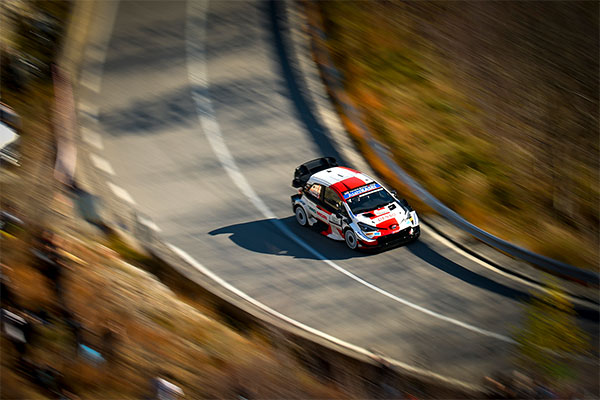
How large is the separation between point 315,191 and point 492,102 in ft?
27.3

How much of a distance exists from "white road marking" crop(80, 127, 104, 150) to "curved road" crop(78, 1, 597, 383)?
58 mm

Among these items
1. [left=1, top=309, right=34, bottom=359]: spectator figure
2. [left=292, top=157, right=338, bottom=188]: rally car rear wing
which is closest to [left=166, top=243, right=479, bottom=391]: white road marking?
[left=292, top=157, right=338, bottom=188]: rally car rear wing

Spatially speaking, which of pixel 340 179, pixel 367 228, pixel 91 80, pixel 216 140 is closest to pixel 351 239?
pixel 367 228

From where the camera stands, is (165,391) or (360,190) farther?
(360,190)

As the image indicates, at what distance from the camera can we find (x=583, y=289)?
14812 mm

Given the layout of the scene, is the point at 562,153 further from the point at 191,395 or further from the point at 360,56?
the point at 191,395

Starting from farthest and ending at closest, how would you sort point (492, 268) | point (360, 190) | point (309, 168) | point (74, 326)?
point (309, 168)
point (360, 190)
point (492, 268)
point (74, 326)

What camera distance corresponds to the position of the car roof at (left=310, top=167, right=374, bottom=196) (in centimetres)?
1673

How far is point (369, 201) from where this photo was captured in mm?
16562

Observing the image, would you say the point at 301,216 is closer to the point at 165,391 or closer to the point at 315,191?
the point at 315,191

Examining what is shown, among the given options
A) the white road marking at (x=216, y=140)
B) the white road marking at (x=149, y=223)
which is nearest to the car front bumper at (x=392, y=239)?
the white road marking at (x=216, y=140)

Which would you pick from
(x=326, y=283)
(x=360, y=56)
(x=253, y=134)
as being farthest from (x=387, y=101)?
(x=326, y=283)

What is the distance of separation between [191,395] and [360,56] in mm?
14800

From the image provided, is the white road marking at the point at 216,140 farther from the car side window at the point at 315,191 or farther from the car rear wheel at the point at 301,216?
the car side window at the point at 315,191
